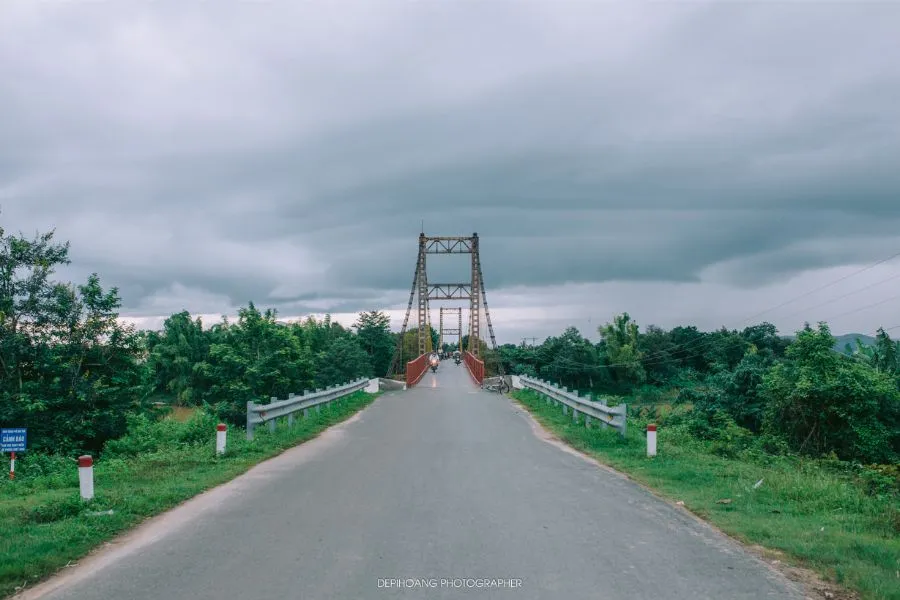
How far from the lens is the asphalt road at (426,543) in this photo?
18.0 feet

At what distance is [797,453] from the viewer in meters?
20.0

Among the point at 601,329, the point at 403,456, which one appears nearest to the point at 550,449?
the point at 403,456

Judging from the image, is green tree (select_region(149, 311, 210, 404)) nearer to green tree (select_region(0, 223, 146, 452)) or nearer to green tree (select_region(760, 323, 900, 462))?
green tree (select_region(0, 223, 146, 452))

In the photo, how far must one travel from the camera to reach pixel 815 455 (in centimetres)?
2133

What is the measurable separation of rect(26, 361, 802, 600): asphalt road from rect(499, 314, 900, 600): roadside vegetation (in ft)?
2.32

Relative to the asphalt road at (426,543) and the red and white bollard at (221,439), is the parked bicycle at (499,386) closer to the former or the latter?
the red and white bollard at (221,439)

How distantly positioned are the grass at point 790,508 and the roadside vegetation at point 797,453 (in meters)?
0.01

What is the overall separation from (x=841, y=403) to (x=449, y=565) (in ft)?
64.2

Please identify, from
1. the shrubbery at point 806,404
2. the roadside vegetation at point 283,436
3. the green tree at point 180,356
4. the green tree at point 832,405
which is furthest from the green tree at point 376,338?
the green tree at point 832,405

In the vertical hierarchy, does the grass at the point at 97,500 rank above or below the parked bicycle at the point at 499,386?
above

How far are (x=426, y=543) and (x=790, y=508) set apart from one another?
486cm

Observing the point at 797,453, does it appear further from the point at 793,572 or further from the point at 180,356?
the point at 180,356

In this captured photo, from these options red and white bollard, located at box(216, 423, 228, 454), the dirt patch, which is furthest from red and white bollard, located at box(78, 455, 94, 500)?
the dirt patch

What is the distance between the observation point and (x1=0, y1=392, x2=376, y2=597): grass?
21.2 feet
